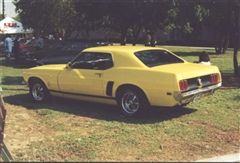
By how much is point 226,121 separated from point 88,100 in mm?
3046

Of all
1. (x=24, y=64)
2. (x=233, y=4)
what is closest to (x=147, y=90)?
(x=233, y=4)

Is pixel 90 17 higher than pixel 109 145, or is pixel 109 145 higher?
pixel 90 17

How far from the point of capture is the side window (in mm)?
10586

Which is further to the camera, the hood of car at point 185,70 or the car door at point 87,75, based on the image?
the car door at point 87,75

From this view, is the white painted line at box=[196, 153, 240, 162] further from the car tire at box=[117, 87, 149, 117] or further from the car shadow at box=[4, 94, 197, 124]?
the car tire at box=[117, 87, 149, 117]

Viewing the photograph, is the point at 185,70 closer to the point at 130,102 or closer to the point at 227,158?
the point at 130,102

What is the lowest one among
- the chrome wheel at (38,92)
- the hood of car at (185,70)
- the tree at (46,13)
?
the chrome wheel at (38,92)

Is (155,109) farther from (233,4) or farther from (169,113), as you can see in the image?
(233,4)

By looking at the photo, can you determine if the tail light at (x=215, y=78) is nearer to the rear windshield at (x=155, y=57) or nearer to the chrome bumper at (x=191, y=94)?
the chrome bumper at (x=191, y=94)

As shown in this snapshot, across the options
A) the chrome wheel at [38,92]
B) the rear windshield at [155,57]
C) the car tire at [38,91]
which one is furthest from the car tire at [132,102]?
the chrome wheel at [38,92]

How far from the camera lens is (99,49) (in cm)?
1090

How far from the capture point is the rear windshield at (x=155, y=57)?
10293 millimetres

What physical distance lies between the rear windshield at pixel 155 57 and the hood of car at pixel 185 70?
278mm

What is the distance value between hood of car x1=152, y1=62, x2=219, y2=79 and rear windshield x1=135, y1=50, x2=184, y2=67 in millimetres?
278
